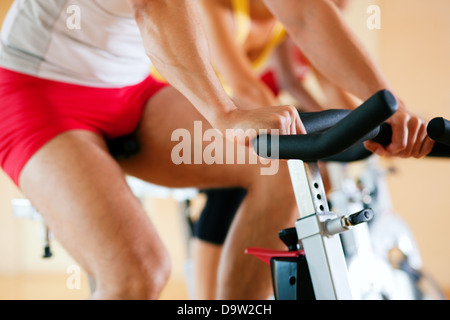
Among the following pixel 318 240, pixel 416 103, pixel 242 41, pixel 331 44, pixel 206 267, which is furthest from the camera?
pixel 416 103

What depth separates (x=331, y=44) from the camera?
40.7 inches

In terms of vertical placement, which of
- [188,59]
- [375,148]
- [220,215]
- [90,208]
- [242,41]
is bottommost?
[220,215]

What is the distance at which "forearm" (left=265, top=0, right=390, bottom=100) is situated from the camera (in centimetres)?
99

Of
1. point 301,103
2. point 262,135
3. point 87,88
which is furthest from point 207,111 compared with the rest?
point 301,103

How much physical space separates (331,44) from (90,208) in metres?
0.55

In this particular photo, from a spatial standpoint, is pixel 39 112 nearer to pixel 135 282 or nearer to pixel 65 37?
pixel 65 37

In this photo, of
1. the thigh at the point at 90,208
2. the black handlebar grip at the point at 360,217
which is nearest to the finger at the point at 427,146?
the black handlebar grip at the point at 360,217

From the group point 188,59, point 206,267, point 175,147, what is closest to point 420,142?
point 188,59

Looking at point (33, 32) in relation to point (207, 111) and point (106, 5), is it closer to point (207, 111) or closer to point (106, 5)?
point (106, 5)

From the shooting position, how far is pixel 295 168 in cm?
72

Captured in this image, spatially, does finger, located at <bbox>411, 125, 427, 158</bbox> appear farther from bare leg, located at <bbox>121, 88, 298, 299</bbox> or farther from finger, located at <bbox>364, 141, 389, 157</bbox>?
bare leg, located at <bbox>121, 88, 298, 299</bbox>

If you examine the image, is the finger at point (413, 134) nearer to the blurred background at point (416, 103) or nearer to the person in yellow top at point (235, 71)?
the person in yellow top at point (235, 71)

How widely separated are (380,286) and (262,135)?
42.6 inches

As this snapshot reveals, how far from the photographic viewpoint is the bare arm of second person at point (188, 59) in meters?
0.71
